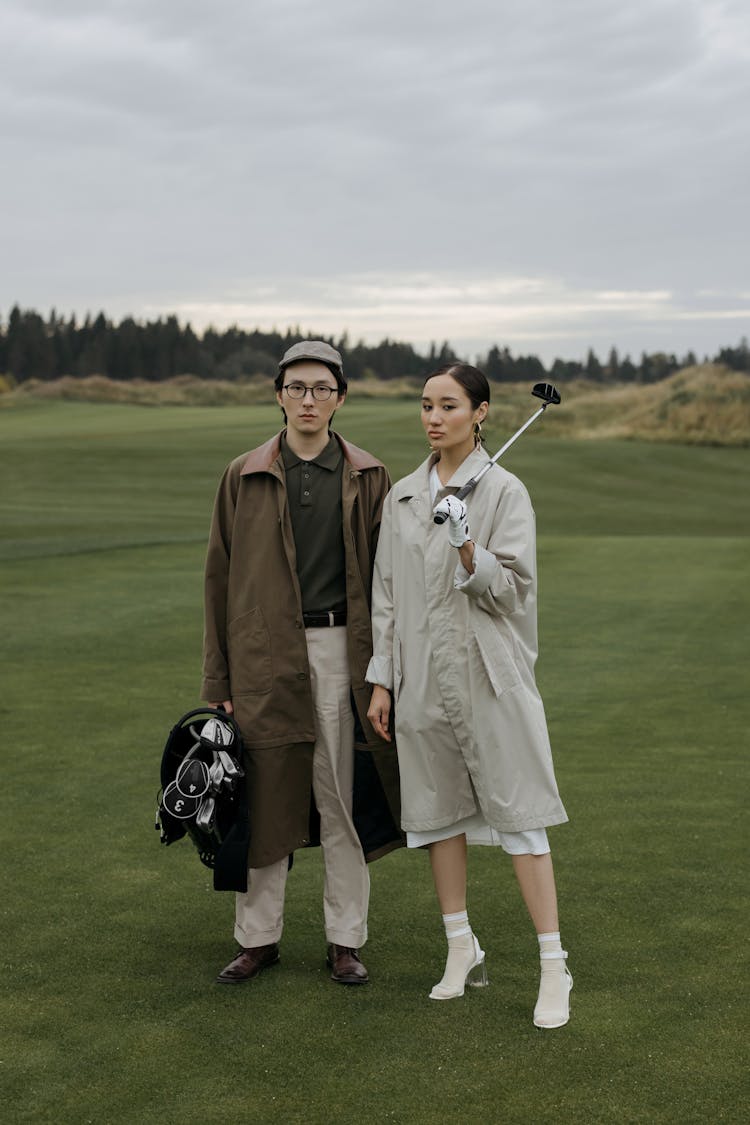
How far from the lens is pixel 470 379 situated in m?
4.40

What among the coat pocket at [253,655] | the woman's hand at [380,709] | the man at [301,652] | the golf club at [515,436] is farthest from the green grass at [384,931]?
the golf club at [515,436]

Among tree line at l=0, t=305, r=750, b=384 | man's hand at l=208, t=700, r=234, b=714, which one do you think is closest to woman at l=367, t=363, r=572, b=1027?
man's hand at l=208, t=700, r=234, b=714

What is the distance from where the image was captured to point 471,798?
441 cm

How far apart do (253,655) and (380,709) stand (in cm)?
48

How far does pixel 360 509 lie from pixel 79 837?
2.31 metres

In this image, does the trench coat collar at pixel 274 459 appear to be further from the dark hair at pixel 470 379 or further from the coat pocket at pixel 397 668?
the coat pocket at pixel 397 668

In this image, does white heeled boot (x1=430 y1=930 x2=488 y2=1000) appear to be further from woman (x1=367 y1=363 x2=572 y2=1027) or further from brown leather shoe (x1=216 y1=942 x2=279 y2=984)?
brown leather shoe (x1=216 y1=942 x2=279 y2=984)

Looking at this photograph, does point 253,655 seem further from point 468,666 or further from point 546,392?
point 546,392

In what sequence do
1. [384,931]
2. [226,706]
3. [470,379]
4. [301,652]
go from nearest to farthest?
[470,379] < [301,652] < [226,706] < [384,931]

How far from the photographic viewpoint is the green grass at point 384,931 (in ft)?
12.2

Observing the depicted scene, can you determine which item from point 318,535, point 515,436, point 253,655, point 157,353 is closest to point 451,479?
point 515,436

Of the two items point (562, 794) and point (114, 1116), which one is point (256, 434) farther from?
point (114, 1116)

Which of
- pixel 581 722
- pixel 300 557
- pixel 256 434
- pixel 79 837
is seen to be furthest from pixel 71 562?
pixel 256 434

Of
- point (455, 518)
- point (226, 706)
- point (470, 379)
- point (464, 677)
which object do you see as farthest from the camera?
point (226, 706)
